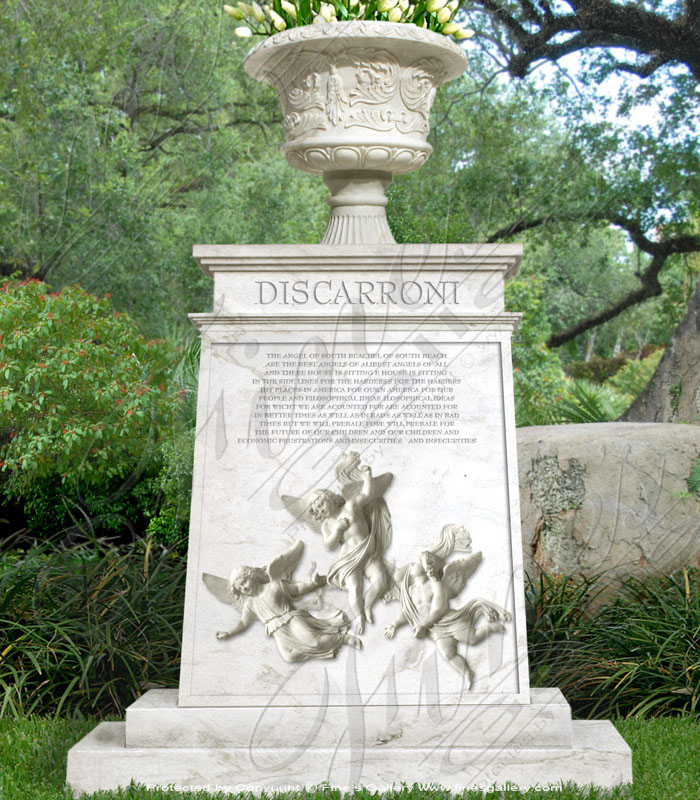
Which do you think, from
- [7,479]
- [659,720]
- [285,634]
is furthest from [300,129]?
[7,479]

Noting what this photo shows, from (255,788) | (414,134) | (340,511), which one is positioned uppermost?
(414,134)

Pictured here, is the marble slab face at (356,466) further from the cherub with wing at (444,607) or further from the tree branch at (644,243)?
the tree branch at (644,243)

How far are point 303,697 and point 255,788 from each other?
431 millimetres

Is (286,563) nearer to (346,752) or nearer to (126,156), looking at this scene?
(346,752)

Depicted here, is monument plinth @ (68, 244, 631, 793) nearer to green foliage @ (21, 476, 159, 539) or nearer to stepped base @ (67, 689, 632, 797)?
stepped base @ (67, 689, 632, 797)

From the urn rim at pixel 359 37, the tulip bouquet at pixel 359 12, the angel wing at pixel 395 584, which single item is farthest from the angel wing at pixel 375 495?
the tulip bouquet at pixel 359 12

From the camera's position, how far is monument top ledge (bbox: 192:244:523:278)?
177 inches

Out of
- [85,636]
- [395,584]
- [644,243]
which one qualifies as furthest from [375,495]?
[644,243]

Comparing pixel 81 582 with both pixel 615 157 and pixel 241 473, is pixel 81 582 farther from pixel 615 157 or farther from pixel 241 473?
pixel 615 157

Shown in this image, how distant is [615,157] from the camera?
43.4ft

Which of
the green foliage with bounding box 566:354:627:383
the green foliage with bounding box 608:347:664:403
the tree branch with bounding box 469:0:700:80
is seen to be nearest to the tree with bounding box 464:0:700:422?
the tree branch with bounding box 469:0:700:80

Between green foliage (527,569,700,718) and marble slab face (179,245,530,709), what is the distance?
1.27m

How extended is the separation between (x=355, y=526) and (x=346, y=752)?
3.15 feet

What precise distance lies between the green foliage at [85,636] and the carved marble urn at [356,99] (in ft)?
8.12
